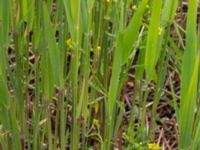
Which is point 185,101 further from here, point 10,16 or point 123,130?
point 123,130

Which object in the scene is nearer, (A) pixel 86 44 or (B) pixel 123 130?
(A) pixel 86 44

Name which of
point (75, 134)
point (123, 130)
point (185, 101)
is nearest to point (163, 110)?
point (123, 130)

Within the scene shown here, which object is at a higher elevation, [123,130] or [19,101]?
[19,101]

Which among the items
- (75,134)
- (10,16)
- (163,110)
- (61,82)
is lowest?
(163,110)

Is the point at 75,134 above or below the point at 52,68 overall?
below

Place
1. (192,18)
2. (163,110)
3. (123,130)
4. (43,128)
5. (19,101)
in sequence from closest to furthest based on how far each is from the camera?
(192,18) < (19,101) < (43,128) < (123,130) < (163,110)

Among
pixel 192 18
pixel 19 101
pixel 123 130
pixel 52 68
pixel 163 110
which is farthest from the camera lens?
pixel 163 110

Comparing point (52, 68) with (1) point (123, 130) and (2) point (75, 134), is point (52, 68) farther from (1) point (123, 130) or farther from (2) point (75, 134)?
(1) point (123, 130)

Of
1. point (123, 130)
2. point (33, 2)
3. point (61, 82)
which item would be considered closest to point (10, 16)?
point (33, 2)

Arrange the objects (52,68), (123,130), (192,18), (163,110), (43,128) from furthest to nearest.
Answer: (163,110), (123,130), (43,128), (52,68), (192,18)
